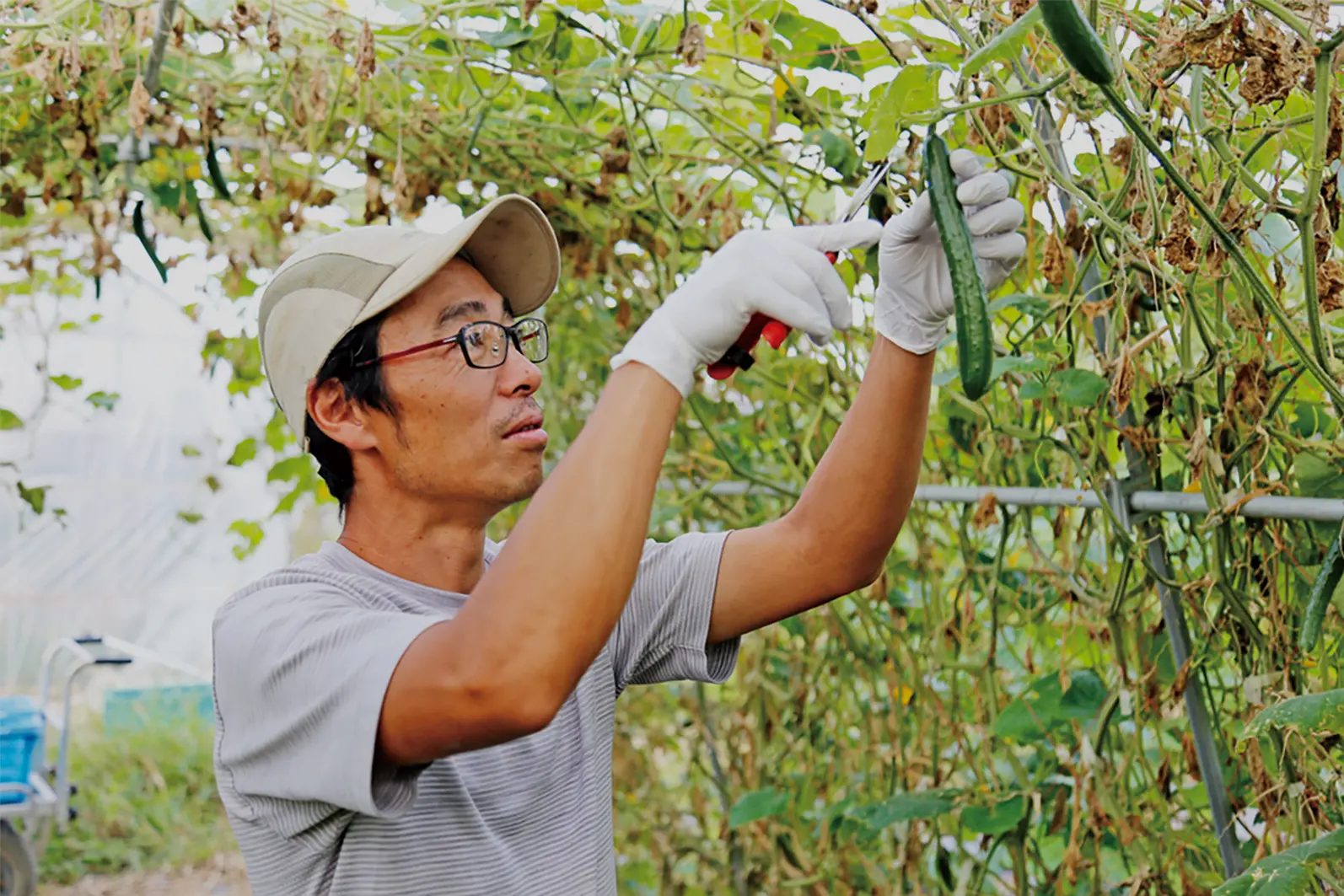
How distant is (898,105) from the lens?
48.0 inches

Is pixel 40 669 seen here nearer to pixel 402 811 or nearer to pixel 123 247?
pixel 123 247

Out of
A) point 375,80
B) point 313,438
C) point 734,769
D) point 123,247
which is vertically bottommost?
point 734,769

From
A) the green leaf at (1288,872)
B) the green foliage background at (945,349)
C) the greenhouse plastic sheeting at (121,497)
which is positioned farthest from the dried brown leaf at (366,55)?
the greenhouse plastic sheeting at (121,497)

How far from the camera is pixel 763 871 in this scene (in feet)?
8.83

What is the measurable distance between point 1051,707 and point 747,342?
2.72 ft

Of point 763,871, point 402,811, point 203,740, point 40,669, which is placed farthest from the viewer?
point 40,669

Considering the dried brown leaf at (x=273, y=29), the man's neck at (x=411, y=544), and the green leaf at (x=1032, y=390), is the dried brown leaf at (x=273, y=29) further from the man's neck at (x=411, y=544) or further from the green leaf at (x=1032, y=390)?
the green leaf at (x=1032, y=390)

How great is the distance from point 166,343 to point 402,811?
18.8ft

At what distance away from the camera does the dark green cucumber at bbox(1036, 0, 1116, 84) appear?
80 centimetres

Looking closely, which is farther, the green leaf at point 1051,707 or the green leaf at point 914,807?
the green leaf at point 914,807

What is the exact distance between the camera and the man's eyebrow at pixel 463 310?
127 centimetres

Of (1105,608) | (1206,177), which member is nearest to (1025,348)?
(1105,608)

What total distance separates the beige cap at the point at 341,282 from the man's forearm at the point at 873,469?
1.32 feet

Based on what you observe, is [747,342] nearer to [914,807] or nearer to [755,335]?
[755,335]
